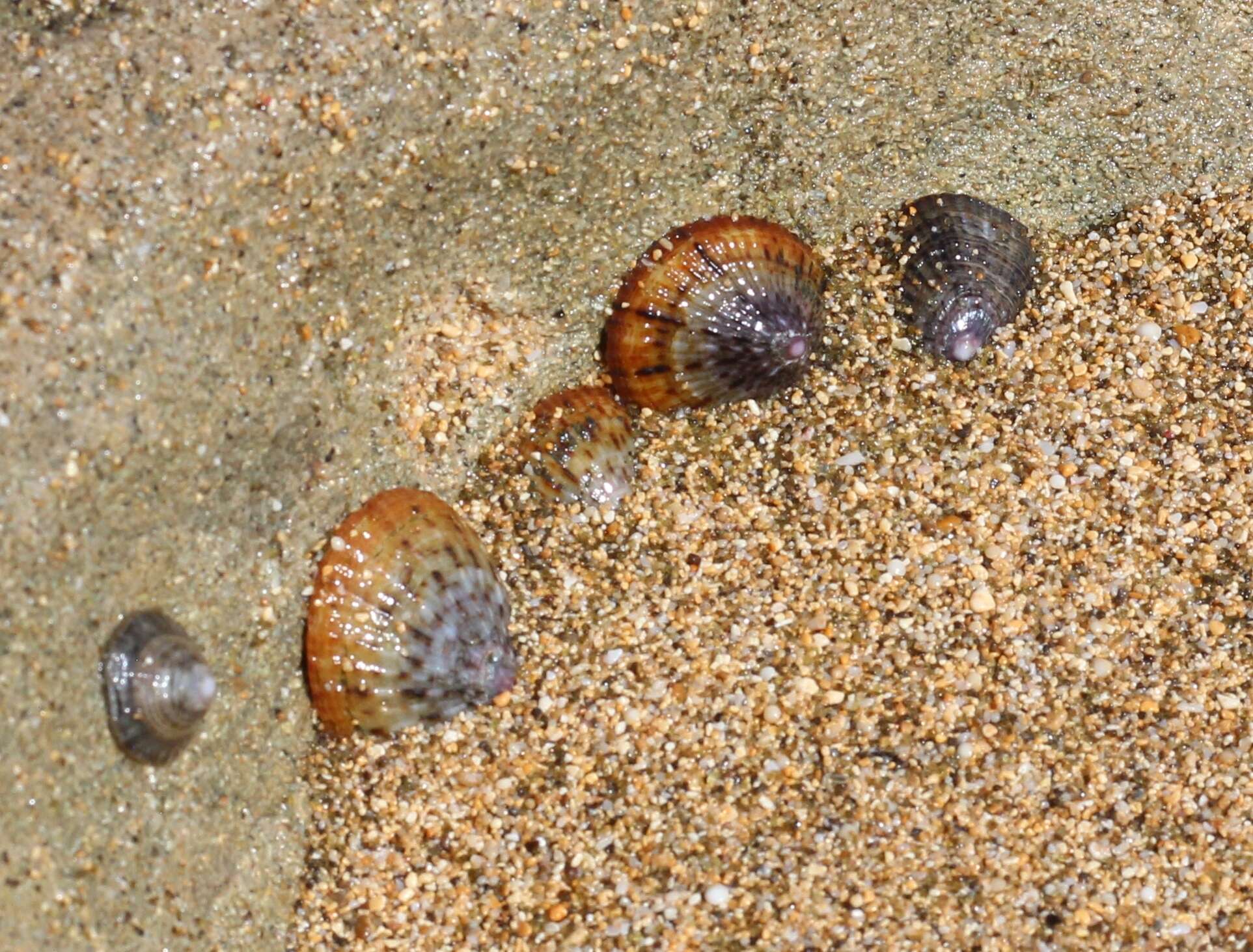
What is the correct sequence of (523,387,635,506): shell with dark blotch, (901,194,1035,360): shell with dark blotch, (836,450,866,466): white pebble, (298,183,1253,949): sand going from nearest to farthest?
(298,183,1253,949): sand < (523,387,635,506): shell with dark blotch < (836,450,866,466): white pebble < (901,194,1035,360): shell with dark blotch

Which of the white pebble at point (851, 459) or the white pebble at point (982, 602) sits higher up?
the white pebble at point (851, 459)

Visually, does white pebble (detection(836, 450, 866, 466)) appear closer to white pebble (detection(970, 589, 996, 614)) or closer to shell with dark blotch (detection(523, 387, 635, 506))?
white pebble (detection(970, 589, 996, 614))

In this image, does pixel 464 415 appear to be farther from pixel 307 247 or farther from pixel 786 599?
pixel 786 599

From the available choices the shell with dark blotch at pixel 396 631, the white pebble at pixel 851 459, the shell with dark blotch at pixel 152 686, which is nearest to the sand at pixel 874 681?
the white pebble at pixel 851 459

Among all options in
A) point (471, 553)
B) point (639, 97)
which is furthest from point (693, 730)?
point (639, 97)

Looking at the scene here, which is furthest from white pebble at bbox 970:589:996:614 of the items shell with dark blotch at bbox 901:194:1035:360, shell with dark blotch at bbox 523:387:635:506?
shell with dark blotch at bbox 523:387:635:506

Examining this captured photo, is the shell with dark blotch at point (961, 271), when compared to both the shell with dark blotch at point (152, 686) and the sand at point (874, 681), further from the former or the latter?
the shell with dark blotch at point (152, 686)

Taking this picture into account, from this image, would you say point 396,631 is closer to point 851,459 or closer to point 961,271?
point 851,459
